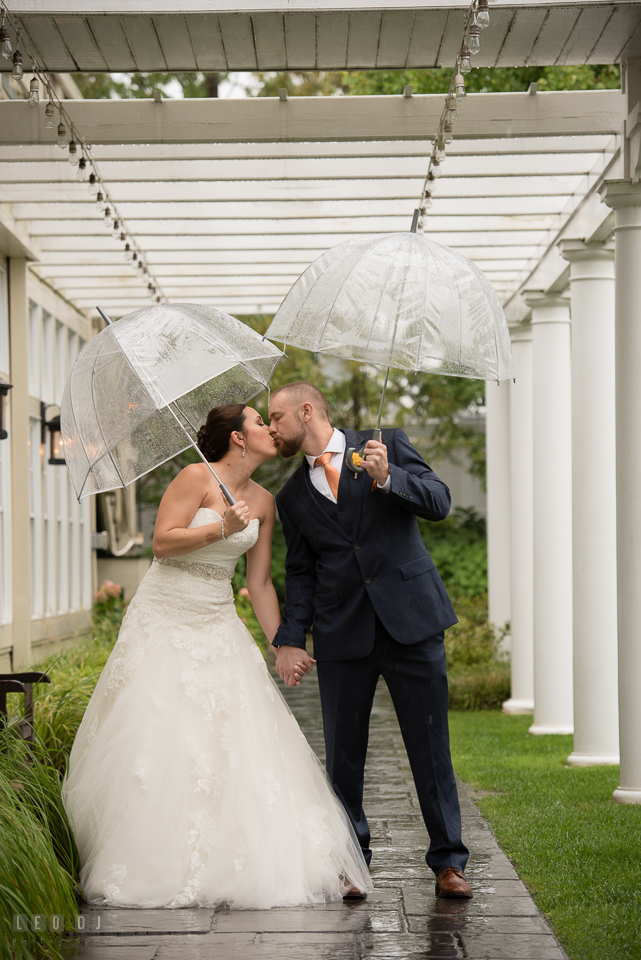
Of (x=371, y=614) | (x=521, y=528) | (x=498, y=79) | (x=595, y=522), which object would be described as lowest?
(x=371, y=614)

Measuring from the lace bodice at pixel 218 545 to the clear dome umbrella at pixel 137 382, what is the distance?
28 centimetres

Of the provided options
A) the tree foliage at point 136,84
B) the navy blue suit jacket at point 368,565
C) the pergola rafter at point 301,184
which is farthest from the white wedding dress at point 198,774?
the tree foliage at point 136,84

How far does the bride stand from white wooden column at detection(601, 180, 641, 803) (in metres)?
2.31

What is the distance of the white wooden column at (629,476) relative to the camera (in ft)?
19.9

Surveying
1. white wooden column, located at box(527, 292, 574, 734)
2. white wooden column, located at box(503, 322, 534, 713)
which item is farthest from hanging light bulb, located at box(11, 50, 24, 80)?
white wooden column, located at box(503, 322, 534, 713)

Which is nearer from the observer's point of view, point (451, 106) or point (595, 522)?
point (451, 106)

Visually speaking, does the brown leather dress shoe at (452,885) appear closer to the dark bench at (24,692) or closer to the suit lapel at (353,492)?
the suit lapel at (353,492)

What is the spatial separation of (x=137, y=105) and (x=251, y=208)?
182 cm

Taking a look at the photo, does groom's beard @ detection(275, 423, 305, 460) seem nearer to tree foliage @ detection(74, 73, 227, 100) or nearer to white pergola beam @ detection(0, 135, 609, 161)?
white pergola beam @ detection(0, 135, 609, 161)

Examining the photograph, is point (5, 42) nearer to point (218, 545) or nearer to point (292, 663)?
point (218, 545)

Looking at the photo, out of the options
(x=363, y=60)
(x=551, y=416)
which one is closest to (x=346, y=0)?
(x=363, y=60)

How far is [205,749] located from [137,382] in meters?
1.54

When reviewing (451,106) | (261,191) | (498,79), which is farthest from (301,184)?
(498,79)

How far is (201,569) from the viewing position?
4.68 meters
